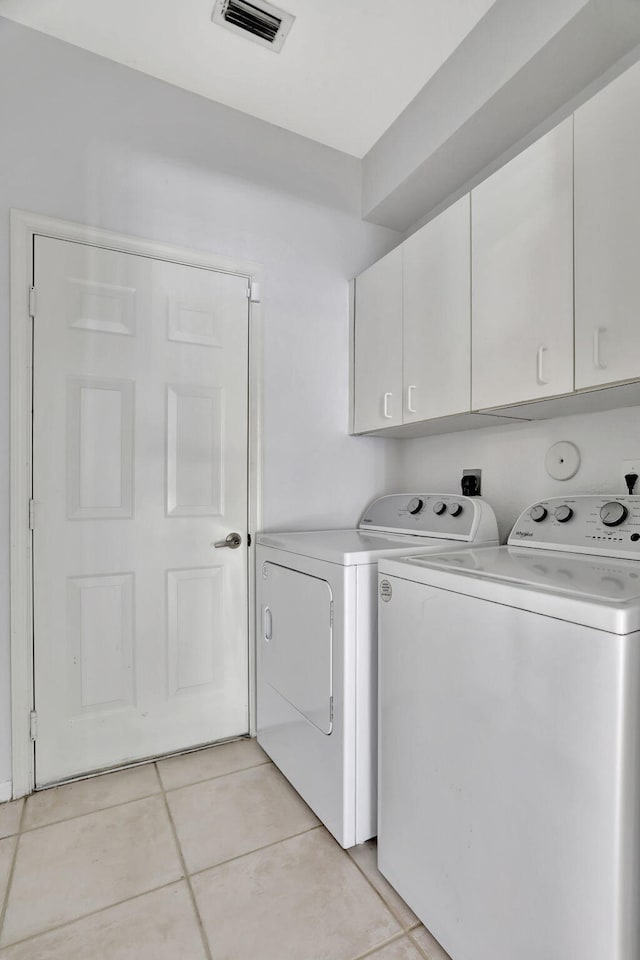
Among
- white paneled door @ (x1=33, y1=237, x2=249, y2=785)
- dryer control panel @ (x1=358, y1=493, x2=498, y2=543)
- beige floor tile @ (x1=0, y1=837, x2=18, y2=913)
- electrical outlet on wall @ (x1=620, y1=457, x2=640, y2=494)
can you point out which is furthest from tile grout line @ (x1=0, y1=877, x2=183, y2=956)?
electrical outlet on wall @ (x1=620, y1=457, x2=640, y2=494)

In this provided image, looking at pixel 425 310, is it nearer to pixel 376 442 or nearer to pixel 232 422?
pixel 376 442

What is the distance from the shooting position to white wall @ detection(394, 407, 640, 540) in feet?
5.03

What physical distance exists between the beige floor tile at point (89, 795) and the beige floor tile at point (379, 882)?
76cm

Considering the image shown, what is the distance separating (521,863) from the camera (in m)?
0.88

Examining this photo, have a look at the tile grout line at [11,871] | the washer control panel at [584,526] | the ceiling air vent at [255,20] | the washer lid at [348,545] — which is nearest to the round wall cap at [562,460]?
the washer control panel at [584,526]

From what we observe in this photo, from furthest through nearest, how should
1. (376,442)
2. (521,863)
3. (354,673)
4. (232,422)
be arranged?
(376,442) < (232,422) < (354,673) < (521,863)

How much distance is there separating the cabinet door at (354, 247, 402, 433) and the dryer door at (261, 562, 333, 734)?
0.83 metres

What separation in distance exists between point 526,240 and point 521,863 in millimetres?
1552

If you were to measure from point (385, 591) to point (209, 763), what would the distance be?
1.17 metres

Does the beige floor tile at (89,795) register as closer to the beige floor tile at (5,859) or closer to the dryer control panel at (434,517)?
the beige floor tile at (5,859)

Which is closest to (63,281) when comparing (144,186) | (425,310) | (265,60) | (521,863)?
(144,186)

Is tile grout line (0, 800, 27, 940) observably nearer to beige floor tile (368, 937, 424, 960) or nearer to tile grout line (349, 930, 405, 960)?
beige floor tile (368, 937, 424, 960)

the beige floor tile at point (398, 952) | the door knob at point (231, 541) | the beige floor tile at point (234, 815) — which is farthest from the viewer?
the door knob at point (231, 541)

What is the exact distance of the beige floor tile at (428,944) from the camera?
1.09 metres
